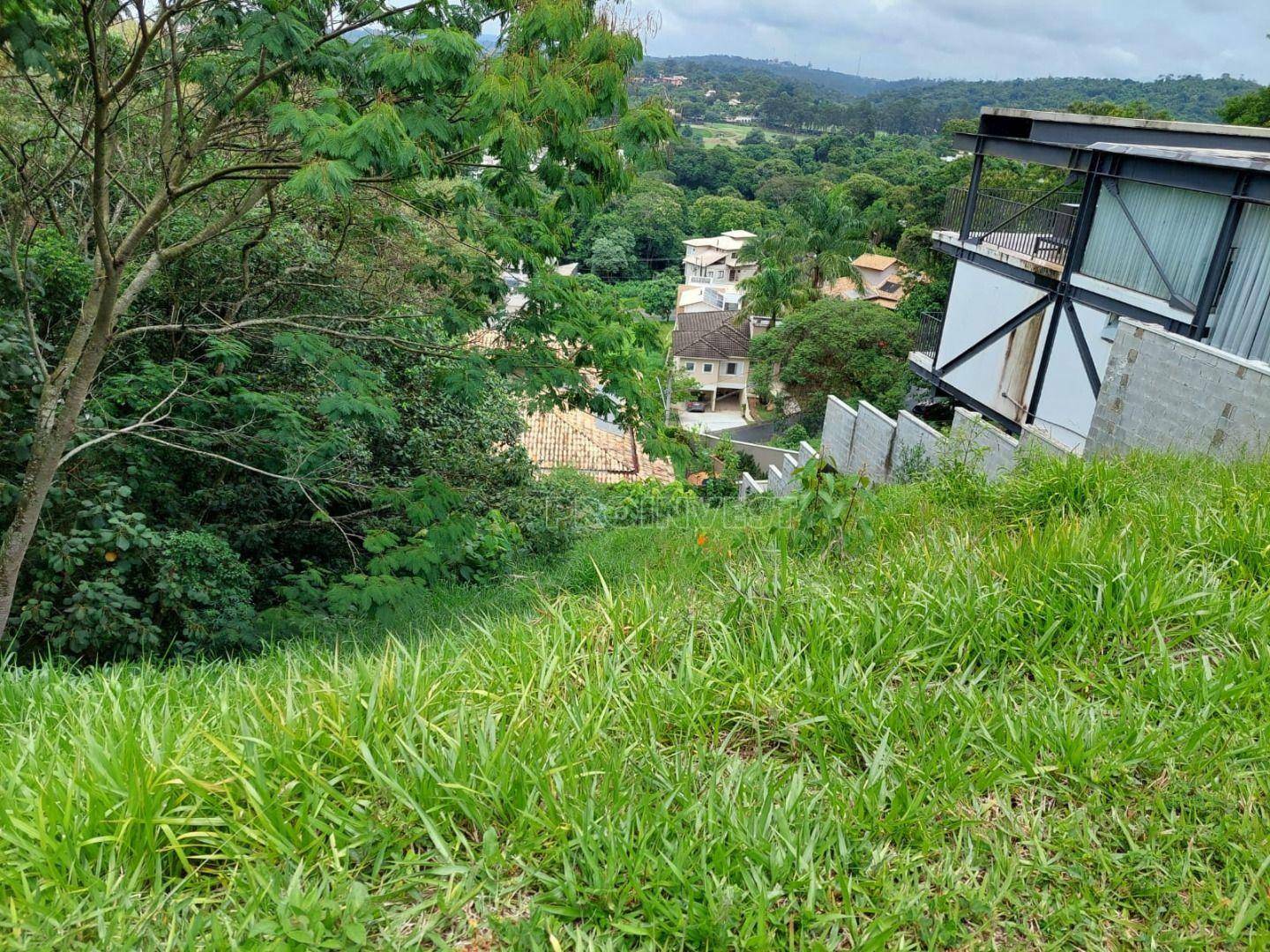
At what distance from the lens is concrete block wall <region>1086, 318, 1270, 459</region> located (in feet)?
23.0

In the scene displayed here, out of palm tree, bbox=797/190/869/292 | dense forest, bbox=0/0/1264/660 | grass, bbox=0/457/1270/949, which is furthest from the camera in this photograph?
palm tree, bbox=797/190/869/292

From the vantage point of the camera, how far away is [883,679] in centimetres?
318

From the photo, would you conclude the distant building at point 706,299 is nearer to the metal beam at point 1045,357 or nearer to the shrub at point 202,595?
the metal beam at point 1045,357

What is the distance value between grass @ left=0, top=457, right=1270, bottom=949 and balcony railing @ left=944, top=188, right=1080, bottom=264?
937 cm

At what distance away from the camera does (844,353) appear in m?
28.5

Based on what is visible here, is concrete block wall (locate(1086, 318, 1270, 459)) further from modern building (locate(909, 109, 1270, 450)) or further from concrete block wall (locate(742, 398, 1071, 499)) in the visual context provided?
concrete block wall (locate(742, 398, 1071, 499))

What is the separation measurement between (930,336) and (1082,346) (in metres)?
4.39

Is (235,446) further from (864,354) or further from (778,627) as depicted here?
(864,354)

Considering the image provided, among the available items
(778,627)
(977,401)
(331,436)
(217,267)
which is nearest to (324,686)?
(778,627)

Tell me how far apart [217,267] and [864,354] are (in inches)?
921

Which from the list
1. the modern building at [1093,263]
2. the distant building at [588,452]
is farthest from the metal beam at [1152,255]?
the distant building at [588,452]

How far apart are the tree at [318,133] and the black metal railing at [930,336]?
31.4ft

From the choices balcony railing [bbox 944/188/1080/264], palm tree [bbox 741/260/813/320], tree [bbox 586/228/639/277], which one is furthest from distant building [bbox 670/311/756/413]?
balcony railing [bbox 944/188/1080/264]

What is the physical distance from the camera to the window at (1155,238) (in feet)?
31.8
